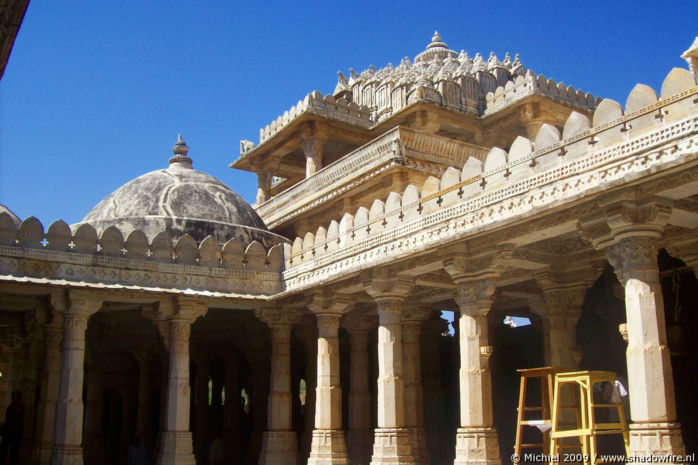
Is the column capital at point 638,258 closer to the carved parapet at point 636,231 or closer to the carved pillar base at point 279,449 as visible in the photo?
the carved parapet at point 636,231

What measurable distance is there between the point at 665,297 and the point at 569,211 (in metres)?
5.18

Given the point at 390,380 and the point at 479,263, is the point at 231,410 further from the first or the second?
the point at 479,263

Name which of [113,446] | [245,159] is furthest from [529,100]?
[113,446]

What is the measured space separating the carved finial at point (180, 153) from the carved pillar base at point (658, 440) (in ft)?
51.0

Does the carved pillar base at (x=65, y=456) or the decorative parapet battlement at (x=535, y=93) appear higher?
the decorative parapet battlement at (x=535, y=93)

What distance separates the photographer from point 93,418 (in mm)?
19594

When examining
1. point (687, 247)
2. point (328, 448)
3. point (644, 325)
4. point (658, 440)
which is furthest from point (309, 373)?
point (658, 440)

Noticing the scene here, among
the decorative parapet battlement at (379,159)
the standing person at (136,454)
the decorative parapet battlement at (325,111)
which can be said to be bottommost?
the standing person at (136,454)

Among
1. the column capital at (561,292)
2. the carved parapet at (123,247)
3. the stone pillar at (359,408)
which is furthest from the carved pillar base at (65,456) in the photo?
the column capital at (561,292)

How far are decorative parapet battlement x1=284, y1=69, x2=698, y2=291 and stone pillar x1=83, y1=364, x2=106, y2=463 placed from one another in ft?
28.7

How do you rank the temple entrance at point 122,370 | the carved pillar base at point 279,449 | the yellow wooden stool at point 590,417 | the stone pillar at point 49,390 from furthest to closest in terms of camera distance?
the temple entrance at point 122,370, the carved pillar base at point 279,449, the stone pillar at point 49,390, the yellow wooden stool at point 590,417

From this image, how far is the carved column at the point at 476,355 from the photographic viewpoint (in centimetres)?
1129

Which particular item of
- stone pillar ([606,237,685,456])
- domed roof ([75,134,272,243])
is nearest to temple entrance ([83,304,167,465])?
domed roof ([75,134,272,243])

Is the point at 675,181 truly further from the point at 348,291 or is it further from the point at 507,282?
the point at 348,291
